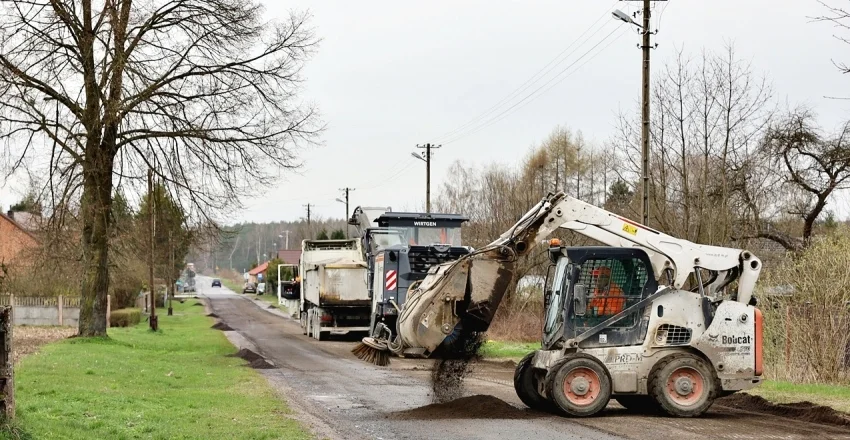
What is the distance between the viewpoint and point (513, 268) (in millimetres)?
13062

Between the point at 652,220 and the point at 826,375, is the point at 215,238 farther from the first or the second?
the point at 826,375

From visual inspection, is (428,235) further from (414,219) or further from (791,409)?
(791,409)

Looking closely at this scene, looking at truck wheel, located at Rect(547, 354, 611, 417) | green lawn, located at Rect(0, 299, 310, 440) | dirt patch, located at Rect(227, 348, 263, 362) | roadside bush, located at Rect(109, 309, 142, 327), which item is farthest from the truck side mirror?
roadside bush, located at Rect(109, 309, 142, 327)

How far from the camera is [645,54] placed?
78.0 feet

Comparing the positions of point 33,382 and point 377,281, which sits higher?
point 377,281

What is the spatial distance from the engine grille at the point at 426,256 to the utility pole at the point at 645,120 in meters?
4.68

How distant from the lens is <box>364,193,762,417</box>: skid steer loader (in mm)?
12734

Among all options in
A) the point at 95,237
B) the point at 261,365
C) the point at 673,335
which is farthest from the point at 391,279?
the point at 673,335

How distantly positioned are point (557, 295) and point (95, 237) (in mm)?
19004

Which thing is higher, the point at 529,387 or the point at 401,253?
the point at 401,253

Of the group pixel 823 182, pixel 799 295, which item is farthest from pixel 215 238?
pixel 823 182

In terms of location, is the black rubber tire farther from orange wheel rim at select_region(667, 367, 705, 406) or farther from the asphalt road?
orange wheel rim at select_region(667, 367, 705, 406)

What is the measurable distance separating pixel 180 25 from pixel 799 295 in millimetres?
18380

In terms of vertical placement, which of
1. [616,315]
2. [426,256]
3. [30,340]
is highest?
[426,256]
